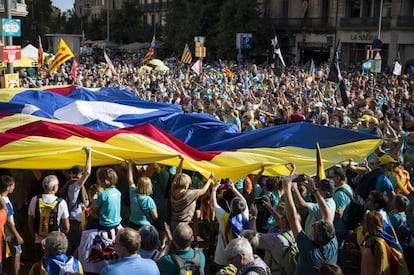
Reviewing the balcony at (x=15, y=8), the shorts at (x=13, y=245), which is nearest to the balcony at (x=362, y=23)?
the balcony at (x=15, y=8)

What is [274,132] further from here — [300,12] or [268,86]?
[300,12]

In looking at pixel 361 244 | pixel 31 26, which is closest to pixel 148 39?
pixel 31 26

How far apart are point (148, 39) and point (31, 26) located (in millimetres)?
12425

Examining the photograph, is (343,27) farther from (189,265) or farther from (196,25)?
(189,265)

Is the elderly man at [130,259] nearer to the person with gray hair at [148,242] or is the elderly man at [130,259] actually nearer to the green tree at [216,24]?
the person with gray hair at [148,242]

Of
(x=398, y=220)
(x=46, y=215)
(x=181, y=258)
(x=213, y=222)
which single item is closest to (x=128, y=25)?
(x=213, y=222)

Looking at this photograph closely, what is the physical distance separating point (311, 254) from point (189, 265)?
1.00 metres

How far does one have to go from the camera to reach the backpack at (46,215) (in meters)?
5.69

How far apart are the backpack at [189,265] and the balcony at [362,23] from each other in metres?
35.1

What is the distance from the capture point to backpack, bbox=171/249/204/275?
4398mm

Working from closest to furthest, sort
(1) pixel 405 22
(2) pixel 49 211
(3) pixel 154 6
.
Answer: (2) pixel 49 211
(1) pixel 405 22
(3) pixel 154 6

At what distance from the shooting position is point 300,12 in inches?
1759

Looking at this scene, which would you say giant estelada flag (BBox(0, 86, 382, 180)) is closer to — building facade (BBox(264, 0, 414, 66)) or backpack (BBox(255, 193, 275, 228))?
backpack (BBox(255, 193, 275, 228))

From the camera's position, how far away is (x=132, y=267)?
157 inches
